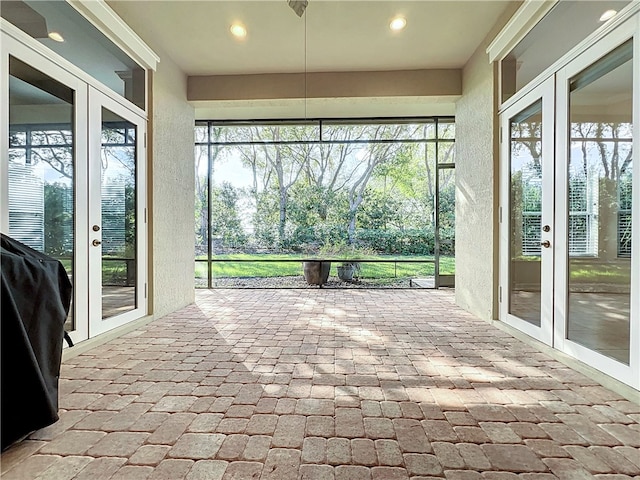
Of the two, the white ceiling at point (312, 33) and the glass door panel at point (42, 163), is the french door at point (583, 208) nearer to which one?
the white ceiling at point (312, 33)

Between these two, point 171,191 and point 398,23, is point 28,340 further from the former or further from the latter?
point 398,23

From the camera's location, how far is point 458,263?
4762 mm

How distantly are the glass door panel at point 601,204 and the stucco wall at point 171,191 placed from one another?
3.94 metres

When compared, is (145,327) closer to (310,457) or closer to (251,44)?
(310,457)

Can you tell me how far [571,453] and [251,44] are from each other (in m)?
4.38

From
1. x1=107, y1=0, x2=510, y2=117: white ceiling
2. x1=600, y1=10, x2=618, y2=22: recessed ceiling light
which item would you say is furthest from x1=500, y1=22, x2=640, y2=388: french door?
x1=107, y1=0, x2=510, y2=117: white ceiling

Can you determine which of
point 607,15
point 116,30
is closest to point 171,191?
point 116,30

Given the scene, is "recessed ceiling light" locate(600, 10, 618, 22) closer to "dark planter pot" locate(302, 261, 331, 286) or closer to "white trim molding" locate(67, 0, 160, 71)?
"white trim molding" locate(67, 0, 160, 71)

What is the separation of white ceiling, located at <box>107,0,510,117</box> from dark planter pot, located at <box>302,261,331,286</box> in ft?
10.4

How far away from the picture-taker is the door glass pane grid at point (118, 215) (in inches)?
128

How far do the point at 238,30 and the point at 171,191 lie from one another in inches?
77.7

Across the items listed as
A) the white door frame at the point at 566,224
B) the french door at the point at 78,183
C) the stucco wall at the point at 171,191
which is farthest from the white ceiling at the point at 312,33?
the white door frame at the point at 566,224

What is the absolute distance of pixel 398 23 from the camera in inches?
141

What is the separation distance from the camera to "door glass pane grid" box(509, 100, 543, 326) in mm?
3053
